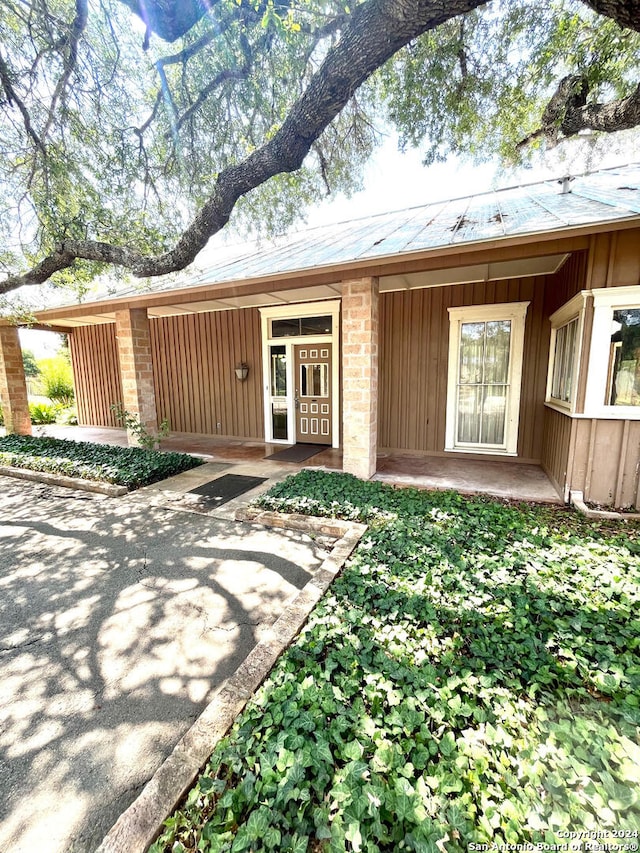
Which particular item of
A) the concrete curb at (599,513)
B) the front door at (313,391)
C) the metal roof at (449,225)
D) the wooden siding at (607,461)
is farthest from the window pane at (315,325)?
the concrete curb at (599,513)

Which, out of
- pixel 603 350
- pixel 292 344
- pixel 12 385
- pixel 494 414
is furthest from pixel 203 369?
pixel 603 350

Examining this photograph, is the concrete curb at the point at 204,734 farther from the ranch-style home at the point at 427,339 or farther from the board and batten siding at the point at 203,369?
the board and batten siding at the point at 203,369

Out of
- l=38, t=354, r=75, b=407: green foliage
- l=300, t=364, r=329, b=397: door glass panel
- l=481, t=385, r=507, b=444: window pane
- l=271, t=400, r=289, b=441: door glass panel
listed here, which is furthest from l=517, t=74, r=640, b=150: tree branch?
l=38, t=354, r=75, b=407: green foliage

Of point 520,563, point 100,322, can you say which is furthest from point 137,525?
point 100,322

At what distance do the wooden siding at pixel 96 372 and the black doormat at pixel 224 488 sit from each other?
6241 millimetres

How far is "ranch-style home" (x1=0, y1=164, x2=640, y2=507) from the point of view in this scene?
3570 millimetres

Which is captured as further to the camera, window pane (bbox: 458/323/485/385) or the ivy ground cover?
window pane (bbox: 458/323/485/385)

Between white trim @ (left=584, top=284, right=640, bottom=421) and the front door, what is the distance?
13.4 ft

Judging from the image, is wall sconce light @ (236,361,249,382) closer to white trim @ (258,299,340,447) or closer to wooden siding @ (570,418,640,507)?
white trim @ (258,299,340,447)

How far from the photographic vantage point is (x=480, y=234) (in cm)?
353

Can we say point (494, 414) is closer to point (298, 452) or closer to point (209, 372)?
point (298, 452)

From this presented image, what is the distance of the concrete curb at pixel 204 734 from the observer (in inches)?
45.6

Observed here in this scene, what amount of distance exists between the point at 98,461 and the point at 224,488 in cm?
231

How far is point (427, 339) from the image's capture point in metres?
6.03
